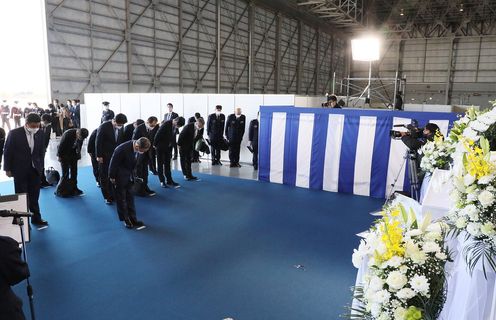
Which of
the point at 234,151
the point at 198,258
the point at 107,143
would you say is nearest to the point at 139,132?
the point at 107,143

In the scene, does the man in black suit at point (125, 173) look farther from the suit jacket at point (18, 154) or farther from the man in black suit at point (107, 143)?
the man in black suit at point (107, 143)

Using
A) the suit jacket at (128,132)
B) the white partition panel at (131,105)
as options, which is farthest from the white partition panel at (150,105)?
the suit jacket at (128,132)

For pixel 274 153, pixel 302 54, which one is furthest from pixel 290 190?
pixel 302 54

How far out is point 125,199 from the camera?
540 centimetres

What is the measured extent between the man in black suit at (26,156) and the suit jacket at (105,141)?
1.12m

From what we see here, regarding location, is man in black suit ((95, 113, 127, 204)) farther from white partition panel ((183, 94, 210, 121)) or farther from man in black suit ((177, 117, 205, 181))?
white partition panel ((183, 94, 210, 121))

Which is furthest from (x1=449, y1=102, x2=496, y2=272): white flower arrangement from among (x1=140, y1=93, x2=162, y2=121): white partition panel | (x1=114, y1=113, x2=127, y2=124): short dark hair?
(x1=140, y1=93, x2=162, y2=121): white partition panel

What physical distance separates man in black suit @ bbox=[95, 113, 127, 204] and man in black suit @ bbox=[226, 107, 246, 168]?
3619mm

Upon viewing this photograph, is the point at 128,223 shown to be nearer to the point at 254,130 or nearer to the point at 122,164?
the point at 122,164

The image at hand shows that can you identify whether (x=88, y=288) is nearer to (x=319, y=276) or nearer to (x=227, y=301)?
(x=227, y=301)

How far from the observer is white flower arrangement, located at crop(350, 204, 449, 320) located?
163 centimetres

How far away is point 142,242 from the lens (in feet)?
16.4

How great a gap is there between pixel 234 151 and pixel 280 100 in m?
1.88

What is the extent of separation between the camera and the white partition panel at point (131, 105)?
491 inches
